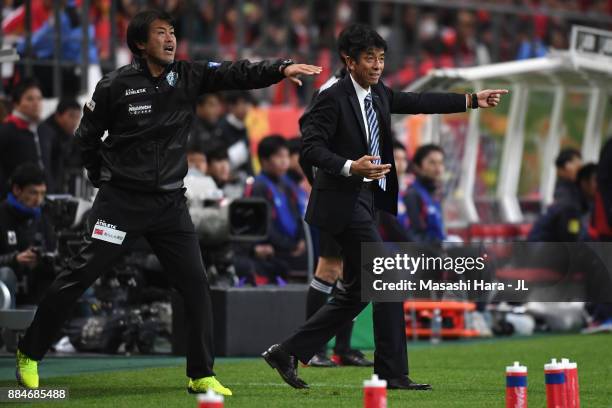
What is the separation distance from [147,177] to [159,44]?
78 cm

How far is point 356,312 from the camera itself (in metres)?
9.36

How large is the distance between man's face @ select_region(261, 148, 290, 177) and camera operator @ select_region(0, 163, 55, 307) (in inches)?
106

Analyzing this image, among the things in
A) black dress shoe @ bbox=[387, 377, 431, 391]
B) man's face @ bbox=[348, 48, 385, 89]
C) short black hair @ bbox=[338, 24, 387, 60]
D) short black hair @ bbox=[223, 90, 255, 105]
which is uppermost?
short black hair @ bbox=[338, 24, 387, 60]

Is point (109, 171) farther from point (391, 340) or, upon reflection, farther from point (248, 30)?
point (248, 30)

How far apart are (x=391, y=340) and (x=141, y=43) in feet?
7.52

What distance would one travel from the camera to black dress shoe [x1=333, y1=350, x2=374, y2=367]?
1154cm

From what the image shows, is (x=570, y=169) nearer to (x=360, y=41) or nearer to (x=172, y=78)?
(x=360, y=41)

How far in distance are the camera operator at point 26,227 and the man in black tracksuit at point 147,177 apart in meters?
3.29

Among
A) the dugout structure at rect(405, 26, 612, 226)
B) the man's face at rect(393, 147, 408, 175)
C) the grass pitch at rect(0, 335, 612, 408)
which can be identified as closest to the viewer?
the grass pitch at rect(0, 335, 612, 408)

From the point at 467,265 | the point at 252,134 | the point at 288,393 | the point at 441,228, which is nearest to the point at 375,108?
the point at 467,265

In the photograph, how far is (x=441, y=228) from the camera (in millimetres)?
15602

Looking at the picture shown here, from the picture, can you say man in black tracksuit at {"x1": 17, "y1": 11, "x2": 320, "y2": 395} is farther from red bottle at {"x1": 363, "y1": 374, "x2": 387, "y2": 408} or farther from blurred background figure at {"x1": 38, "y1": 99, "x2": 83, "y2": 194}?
blurred background figure at {"x1": 38, "y1": 99, "x2": 83, "y2": 194}

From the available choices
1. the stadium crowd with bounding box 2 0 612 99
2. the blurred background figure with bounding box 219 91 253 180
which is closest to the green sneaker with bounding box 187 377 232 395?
the blurred background figure with bounding box 219 91 253 180

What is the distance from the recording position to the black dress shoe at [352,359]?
1154 cm
